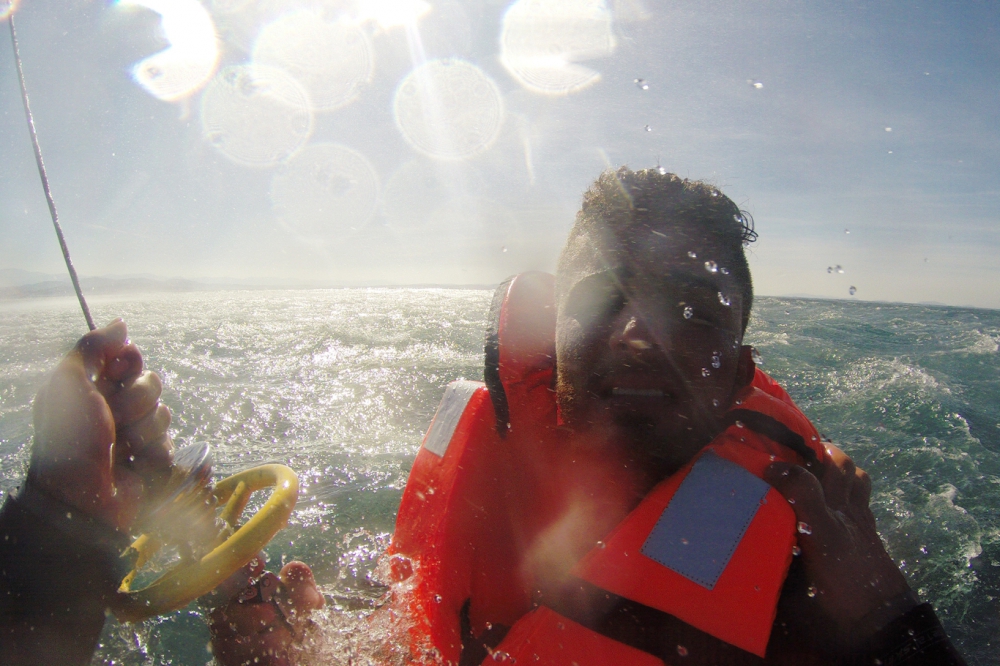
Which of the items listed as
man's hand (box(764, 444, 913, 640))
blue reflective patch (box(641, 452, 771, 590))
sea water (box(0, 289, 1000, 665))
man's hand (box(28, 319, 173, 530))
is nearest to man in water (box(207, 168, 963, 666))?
man's hand (box(764, 444, 913, 640))

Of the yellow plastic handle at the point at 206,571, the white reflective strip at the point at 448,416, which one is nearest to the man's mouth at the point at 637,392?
the white reflective strip at the point at 448,416

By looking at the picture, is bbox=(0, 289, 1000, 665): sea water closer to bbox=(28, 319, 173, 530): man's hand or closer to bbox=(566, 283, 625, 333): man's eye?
bbox=(28, 319, 173, 530): man's hand

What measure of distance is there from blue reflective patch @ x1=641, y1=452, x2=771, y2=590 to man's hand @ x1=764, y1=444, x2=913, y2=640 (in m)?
0.11

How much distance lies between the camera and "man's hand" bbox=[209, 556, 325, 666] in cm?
161

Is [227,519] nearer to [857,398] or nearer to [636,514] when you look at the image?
[636,514]

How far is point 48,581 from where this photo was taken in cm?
113

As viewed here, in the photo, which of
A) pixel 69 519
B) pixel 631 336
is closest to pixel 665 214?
pixel 631 336

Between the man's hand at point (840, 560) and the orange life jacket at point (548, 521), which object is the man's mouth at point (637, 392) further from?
the man's hand at point (840, 560)

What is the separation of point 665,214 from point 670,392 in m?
0.72

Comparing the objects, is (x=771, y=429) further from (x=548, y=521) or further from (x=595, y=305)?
(x=548, y=521)

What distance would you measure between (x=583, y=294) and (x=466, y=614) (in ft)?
4.30

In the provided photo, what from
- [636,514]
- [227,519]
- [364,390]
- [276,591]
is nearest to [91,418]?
[227,519]

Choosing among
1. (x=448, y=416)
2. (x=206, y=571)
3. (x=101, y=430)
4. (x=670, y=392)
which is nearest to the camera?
(x=101, y=430)

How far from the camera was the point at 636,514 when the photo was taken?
1.48 m
